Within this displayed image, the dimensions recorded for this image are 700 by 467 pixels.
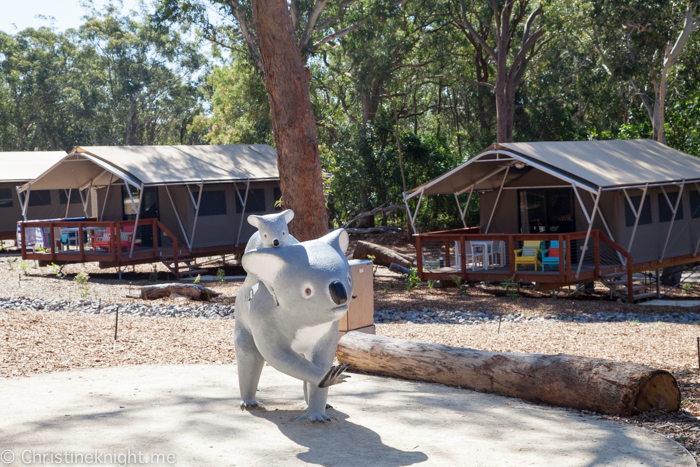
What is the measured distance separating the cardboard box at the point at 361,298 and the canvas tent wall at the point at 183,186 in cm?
1040

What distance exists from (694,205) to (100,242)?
1592 centimetres

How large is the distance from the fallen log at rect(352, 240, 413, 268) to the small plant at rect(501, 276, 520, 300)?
397 cm

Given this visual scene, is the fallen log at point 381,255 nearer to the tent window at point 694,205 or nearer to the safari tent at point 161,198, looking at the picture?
the safari tent at point 161,198

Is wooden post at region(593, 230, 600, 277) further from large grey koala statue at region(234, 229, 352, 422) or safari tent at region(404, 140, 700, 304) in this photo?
large grey koala statue at region(234, 229, 352, 422)

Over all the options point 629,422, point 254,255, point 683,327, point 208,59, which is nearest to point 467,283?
point 683,327

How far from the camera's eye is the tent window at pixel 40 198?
26.8 m

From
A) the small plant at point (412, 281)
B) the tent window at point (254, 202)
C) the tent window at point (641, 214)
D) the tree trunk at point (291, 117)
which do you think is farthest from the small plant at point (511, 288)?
the tent window at point (254, 202)

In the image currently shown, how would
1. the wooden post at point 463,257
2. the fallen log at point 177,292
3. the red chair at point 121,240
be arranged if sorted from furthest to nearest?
1. the red chair at point 121,240
2. the wooden post at point 463,257
3. the fallen log at point 177,292

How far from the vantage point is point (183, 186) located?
755 inches

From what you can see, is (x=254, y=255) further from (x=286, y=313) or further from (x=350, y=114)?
(x=350, y=114)

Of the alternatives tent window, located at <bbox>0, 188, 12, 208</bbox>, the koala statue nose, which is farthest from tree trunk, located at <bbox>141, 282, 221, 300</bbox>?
tent window, located at <bbox>0, 188, 12, 208</bbox>

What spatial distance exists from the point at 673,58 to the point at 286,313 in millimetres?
17726

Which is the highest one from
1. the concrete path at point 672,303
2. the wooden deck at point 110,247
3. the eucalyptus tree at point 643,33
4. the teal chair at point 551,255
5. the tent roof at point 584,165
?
the eucalyptus tree at point 643,33

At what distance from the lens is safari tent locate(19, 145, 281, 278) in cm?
1752
